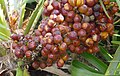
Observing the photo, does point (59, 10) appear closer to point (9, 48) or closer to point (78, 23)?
point (78, 23)

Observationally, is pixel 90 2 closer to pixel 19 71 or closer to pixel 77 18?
pixel 77 18

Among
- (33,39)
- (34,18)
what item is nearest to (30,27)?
(34,18)

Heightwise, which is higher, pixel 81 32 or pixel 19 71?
pixel 81 32

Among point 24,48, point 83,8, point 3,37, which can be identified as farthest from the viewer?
point 3,37

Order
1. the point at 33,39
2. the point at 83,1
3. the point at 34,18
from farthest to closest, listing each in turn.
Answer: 1. the point at 34,18
2. the point at 33,39
3. the point at 83,1

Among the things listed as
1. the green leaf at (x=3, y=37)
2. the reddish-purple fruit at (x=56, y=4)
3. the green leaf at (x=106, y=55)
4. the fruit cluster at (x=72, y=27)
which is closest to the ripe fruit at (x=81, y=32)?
the fruit cluster at (x=72, y=27)

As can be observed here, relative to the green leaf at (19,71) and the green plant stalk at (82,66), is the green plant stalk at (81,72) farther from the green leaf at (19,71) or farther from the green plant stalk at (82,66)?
the green leaf at (19,71)

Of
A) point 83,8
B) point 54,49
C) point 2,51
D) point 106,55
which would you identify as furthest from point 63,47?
point 2,51

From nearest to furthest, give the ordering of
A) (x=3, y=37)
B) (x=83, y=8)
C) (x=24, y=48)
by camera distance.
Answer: (x=83, y=8), (x=24, y=48), (x=3, y=37)

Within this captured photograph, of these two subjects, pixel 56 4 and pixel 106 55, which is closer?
pixel 56 4
